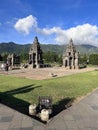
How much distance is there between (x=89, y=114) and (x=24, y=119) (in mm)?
3426

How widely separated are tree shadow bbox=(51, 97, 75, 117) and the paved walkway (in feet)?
1.99

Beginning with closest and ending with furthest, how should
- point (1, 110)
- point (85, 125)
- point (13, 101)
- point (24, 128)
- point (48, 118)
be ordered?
1. point (24, 128)
2. point (85, 125)
3. point (48, 118)
4. point (1, 110)
5. point (13, 101)

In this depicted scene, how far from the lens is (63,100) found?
12016 mm

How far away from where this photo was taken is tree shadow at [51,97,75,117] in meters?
9.98

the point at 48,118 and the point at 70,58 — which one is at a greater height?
the point at 70,58

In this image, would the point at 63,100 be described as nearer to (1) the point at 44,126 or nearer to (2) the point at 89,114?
(2) the point at 89,114

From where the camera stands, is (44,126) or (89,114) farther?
(89,114)

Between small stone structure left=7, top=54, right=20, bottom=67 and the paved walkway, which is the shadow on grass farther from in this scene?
small stone structure left=7, top=54, right=20, bottom=67

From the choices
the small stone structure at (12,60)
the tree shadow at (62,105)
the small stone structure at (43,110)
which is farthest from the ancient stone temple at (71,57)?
the small stone structure at (43,110)

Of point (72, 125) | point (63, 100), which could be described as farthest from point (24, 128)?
point (63, 100)

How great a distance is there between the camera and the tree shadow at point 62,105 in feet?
32.7

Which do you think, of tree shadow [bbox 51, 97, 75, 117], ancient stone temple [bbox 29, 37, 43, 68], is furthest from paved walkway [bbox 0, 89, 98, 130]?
ancient stone temple [bbox 29, 37, 43, 68]

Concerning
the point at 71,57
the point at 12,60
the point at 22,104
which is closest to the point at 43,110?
the point at 22,104

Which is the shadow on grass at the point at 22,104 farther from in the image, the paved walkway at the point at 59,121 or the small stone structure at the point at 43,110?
the paved walkway at the point at 59,121
